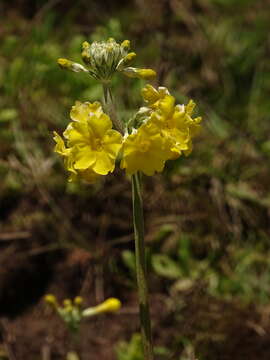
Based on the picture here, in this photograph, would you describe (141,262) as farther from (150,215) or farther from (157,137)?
(150,215)

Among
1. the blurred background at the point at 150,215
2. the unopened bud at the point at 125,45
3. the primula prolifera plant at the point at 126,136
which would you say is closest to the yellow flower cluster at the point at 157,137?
the primula prolifera plant at the point at 126,136

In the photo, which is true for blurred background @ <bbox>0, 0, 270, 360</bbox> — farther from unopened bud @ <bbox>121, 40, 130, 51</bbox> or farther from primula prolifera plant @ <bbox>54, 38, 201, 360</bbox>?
unopened bud @ <bbox>121, 40, 130, 51</bbox>

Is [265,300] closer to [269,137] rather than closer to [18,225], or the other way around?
[269,137]

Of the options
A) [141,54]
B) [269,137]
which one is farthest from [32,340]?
[141,54]

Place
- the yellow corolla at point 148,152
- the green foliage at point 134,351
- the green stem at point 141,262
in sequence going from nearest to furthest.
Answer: the yellow corolla at point 148,152 < the green stem at point 141,262 < the green foliage at point 134,351

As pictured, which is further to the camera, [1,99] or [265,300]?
[1,99]

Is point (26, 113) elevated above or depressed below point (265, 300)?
above

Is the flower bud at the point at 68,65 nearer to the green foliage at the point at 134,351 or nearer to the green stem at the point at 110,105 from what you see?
the green stem at the point at 110,105
